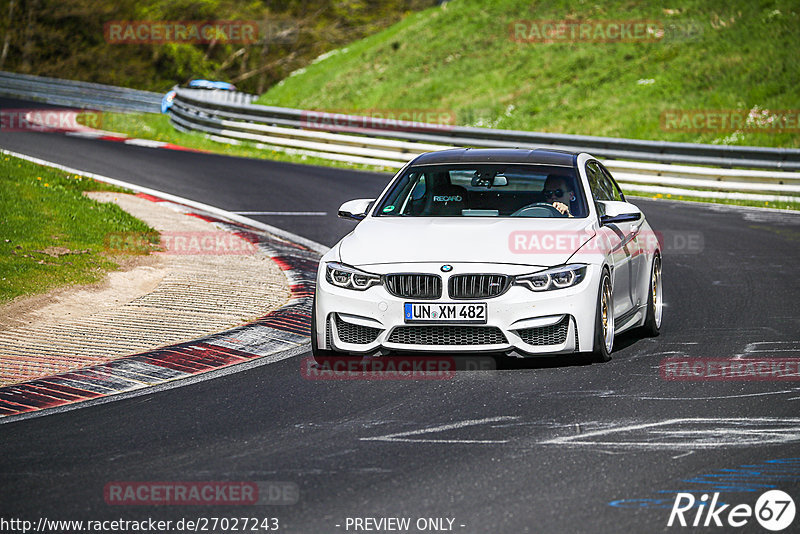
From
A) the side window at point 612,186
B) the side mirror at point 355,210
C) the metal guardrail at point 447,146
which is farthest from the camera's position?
the metal guardrail at point 447,146

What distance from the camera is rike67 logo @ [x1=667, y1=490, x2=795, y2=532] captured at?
5.29 m

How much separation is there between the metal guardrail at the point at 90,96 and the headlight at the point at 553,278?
35.2 metres

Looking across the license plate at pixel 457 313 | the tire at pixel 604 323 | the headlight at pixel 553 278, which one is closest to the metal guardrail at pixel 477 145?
the tire at pixel 604 323

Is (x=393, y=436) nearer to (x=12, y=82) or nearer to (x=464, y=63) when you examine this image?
(x=464, y=63)

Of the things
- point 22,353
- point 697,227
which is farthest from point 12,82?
point 22,353

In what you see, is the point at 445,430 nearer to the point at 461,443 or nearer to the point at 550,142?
the point at 461,443

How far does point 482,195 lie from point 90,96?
3531 centimetres

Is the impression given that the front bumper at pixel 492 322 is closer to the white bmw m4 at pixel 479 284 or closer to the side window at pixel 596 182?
the white bmw m4 at pixel 479 284

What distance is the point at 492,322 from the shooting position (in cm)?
817

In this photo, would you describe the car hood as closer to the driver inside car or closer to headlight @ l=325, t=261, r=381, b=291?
headlight @ l=325, t=261, r=381, b=291

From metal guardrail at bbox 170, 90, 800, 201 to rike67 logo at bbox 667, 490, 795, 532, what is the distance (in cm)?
1733

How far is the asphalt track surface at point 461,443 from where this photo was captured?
5547mm

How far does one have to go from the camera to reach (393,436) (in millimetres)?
6820

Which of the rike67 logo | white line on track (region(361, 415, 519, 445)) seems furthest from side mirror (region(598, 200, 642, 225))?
the rike67 logo
